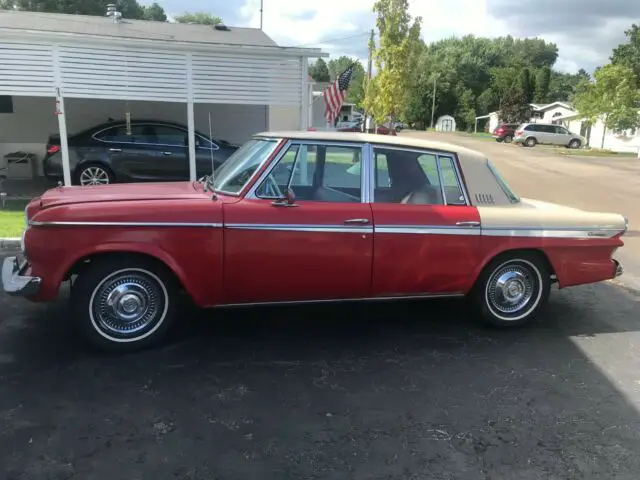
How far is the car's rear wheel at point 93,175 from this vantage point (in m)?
11.0

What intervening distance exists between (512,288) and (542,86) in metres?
77.9

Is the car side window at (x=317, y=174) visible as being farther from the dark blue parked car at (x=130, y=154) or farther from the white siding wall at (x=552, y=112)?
the white siding wall at (x=552, y=112)

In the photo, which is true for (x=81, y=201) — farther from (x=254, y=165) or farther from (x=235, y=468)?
(x=235, y=468)

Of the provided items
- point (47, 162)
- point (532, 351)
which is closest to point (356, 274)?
point (532, 351)

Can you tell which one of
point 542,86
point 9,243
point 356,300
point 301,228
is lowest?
point 9,243

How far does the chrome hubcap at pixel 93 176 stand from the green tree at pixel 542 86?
70094mm

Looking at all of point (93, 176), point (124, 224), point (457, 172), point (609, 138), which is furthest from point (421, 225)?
point (609, 138)

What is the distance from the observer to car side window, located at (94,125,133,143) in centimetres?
1124

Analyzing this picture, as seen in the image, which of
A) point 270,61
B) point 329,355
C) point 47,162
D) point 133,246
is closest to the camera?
point 133,246

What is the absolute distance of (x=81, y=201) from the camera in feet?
13.8

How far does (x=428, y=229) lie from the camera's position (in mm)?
4613

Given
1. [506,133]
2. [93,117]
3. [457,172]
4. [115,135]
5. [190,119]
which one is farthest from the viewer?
[506,133]

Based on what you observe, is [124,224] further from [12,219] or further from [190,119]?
[190,119]

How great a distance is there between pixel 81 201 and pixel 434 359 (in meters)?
2.97
